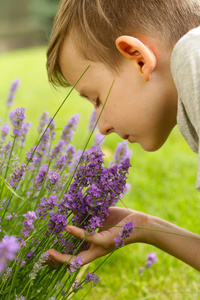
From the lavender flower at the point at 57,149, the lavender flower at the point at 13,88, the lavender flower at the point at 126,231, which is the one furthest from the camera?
the lavender flower at the point at 13,88

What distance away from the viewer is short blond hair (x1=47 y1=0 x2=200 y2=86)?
1472 millimetres

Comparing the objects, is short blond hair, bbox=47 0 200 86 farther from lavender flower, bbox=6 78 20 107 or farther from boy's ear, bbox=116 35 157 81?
lavender flower, bbox=6 78 20 107

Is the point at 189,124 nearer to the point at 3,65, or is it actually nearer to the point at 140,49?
the point at 140,49

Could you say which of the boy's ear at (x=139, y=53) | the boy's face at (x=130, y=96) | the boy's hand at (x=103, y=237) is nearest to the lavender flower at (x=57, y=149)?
the boy's face at (x=130, y=96)

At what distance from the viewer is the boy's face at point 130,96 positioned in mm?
1447

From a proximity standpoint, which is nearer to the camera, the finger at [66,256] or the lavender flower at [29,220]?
the lavender flower at [29,220]

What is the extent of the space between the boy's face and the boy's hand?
0.26 metres

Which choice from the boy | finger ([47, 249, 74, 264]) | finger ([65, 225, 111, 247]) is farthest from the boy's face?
finger ([47, 249, 74, 264])

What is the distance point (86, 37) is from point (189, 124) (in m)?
0.47

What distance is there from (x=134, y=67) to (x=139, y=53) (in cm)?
5

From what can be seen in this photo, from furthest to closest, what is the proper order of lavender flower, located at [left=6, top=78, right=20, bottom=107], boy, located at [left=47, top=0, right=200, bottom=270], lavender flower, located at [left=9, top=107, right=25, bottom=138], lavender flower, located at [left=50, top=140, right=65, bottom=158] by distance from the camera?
lavender flower, located at [left=6, top=78, right=20, bottom=107]
lavender flower, located at [left=50, top=140, right=65, bottom=158]
boy, located at [left=47, top=0, right=200, bottom=270]
lavender flower, located at [left=9, top=107, right=25, bottom=138]

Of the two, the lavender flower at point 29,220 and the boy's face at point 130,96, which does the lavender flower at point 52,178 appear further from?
the boy's face at point 130,96

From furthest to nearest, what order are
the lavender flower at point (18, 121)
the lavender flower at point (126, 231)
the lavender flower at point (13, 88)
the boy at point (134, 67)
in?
1. the lavender flower at point (13, 88)
2. the boy at point (134, 67)
3. the lavender flower at point (18, 121)
4. the lavender flower at point (126, 231)

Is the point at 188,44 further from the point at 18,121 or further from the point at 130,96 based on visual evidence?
the point at 18,121
